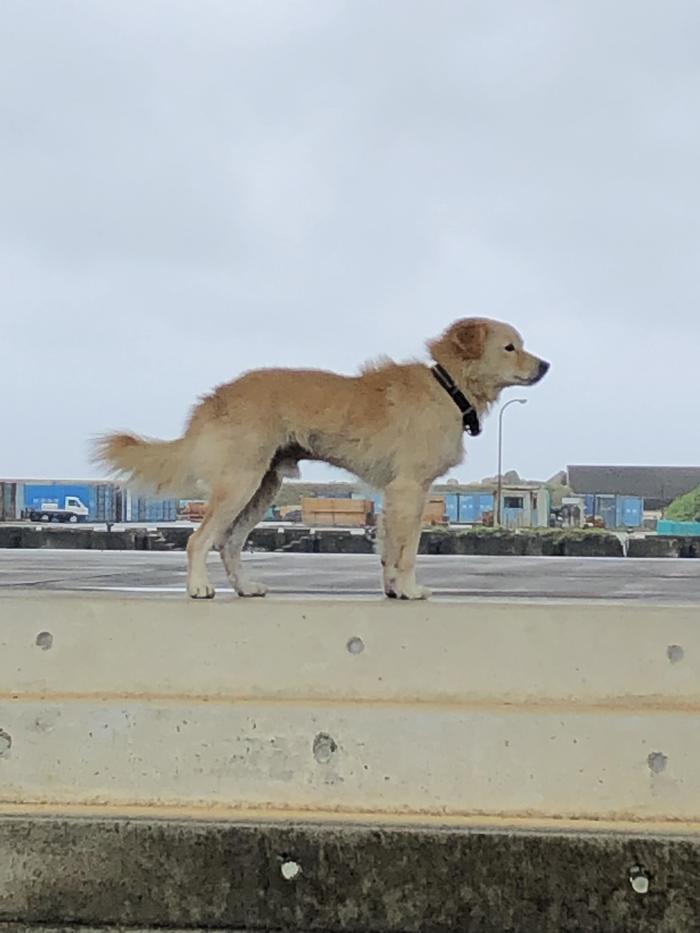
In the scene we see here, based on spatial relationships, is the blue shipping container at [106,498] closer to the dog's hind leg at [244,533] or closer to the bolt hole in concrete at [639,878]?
the dog's hind leg at [244,533]

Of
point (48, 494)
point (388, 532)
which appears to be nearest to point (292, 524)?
point (48, 494)

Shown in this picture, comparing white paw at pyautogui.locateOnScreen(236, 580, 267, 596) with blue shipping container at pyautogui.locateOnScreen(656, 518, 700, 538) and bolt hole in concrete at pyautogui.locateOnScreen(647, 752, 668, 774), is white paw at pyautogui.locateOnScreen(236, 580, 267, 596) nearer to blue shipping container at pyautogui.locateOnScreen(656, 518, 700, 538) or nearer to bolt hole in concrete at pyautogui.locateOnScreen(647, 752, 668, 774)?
→ bolt hole in concrete at pyautogui.locateOnScreen(647, 752, 668, 774)

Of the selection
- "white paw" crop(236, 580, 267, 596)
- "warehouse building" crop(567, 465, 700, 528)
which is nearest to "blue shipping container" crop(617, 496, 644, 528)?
"warehouse building" crop(567, 465, 700, 528)

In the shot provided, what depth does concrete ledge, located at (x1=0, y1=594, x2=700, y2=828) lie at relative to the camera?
2.70m

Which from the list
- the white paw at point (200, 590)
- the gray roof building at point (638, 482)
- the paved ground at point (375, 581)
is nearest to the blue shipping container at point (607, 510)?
the gray roof building at point (638, 482)

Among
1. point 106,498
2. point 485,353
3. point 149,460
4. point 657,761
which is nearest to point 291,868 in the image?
point 657,761

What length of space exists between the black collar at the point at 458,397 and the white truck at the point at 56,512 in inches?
740

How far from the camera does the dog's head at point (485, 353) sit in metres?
3.50

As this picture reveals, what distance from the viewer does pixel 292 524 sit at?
15.0 metres

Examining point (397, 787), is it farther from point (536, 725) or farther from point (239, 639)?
point (239, 639)

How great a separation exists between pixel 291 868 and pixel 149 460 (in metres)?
1.38

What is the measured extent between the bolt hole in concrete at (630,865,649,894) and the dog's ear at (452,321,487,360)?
165cm

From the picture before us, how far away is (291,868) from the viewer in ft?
8.77

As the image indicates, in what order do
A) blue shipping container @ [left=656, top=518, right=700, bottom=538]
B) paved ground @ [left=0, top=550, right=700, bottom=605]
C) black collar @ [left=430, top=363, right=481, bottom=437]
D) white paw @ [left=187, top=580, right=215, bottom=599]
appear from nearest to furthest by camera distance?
white paw @ [left=187, top=580, right=215, bottom=599]
black collar @ [left=430, top=363, right=481, bottom=437]
paved ground @ [left=0, top=550, right=700, bottom=605]
blue shipping container @ [left=656, top=518, right=700, bottom=538]
